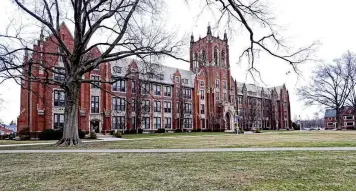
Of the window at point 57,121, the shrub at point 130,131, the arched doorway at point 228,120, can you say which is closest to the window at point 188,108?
the arched doorway at point 228,120

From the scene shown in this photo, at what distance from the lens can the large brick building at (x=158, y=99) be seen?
125 feet

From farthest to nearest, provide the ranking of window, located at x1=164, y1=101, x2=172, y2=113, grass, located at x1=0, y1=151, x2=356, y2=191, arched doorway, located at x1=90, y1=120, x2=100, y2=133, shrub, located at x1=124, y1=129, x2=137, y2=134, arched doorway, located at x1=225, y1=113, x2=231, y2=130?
1. arched doorway, located at x1=225, y1=113, x2=231, y2=130
2. window, located at x1=164, y1=101, x2=172, y2=113
3. shrub, located at x1=124, y1=129, x2=137, y2=134
4. arched doorway, located at x1=90, y1=120, x2=100, y2=133
5. grass, located at x1=0, y1=151, x2=356, y2=191

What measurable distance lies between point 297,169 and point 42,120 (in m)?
35.4

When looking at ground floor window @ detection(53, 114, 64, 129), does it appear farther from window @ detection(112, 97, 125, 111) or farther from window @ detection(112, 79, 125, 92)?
window @ detection(112, 79, 125, 92)

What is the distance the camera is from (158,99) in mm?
54281

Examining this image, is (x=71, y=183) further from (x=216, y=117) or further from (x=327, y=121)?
(x=327, y=121)

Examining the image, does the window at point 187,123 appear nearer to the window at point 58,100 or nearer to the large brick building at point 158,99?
the large brick building at point 158,99

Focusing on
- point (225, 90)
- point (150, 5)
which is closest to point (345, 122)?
point (225, 90)

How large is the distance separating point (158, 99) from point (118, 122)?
960 centimetres

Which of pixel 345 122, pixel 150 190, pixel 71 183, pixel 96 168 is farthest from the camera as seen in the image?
pixel 345 122

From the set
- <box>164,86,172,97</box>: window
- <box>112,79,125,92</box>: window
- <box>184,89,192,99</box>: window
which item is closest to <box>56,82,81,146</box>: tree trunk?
<box>112,79,125,92</box>: window

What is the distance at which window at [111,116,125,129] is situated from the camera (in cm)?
4672

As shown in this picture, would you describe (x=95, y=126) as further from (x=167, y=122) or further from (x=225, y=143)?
(x=225, y=143)

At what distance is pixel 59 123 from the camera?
129ft
